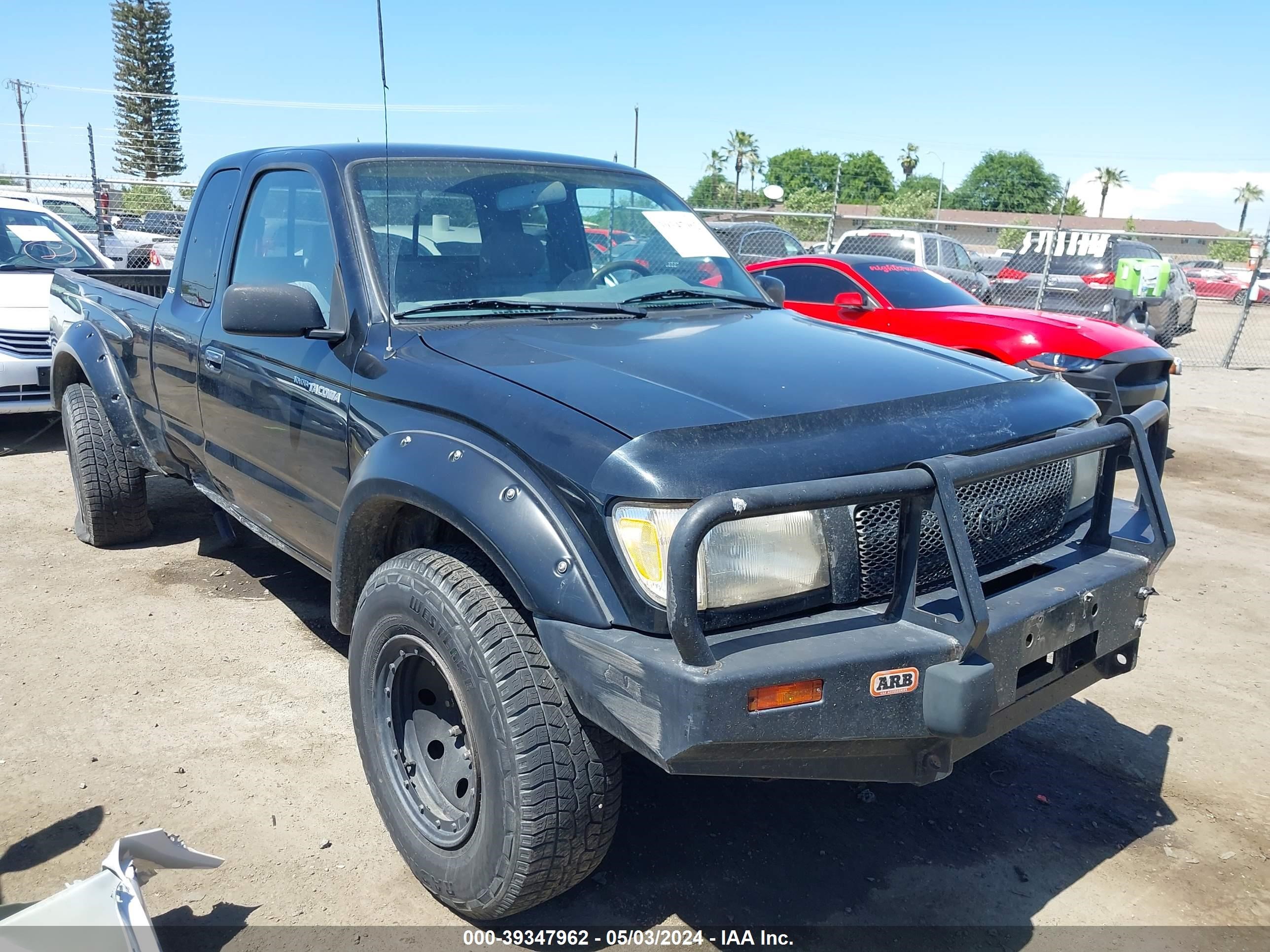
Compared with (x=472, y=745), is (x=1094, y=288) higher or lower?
higher

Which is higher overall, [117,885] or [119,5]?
[119,5]

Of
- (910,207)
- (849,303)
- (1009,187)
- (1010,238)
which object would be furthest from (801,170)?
(849,303)

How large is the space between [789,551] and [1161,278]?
16736 millimetres

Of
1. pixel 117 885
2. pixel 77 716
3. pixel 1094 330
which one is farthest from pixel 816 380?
pixel 1094 330

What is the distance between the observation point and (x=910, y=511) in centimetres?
209

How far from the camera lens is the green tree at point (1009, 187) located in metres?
101

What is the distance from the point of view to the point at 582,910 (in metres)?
2.52

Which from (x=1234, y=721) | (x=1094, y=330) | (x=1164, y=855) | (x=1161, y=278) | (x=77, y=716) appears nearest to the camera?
(x=1164, y=855)

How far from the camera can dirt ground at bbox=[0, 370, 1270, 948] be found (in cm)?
258

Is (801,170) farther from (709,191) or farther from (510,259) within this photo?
(510,259)

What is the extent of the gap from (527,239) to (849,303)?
530cm

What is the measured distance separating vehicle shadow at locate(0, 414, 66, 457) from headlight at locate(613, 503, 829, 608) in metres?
6.39

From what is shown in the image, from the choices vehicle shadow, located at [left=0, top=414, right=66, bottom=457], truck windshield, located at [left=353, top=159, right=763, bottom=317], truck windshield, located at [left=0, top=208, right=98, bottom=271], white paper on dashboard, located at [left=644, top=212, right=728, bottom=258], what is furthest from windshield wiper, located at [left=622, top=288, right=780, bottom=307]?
truck windshield, located at [left=0, top=208, right=98, bottom=271]

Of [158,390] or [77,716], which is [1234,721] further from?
[158,390]
